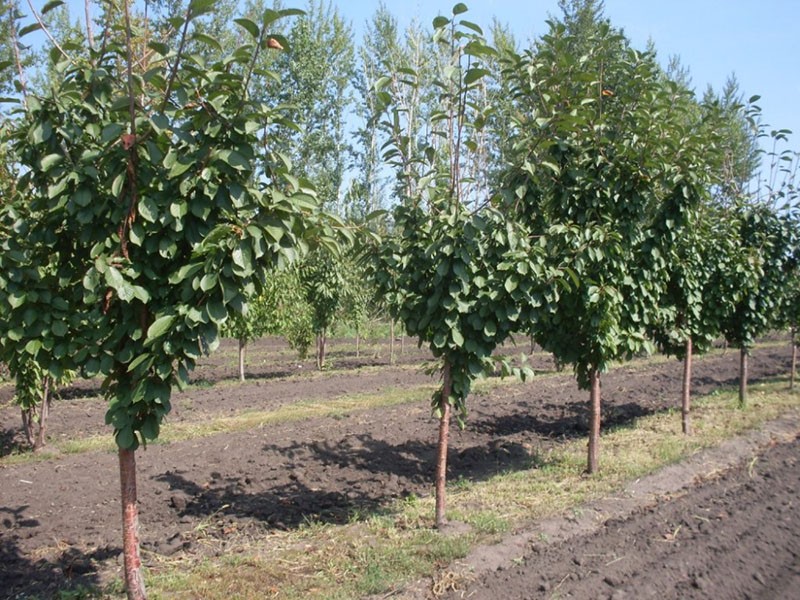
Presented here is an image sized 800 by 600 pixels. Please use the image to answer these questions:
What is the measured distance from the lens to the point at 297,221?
4.02 meters

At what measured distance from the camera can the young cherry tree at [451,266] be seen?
5.88 m

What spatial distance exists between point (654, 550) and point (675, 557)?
20 cm

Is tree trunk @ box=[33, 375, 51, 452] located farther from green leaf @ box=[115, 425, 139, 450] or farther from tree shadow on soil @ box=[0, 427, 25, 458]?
green leaf @ box=[115, 425, 139, 450]

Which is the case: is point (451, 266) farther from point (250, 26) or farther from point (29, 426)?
point (29, 426)

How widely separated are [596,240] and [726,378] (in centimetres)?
1293

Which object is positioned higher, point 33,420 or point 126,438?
point 126,438

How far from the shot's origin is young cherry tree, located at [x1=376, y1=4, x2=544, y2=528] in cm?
588

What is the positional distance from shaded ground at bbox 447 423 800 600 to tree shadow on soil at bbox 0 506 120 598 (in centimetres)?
291

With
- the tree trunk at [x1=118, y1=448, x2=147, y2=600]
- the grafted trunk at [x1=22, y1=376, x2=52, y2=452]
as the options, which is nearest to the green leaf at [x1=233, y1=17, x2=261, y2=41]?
the tree trunk at [x1=118, y1=448, x2=147, y2=600]

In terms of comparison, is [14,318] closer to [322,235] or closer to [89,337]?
[89,337]

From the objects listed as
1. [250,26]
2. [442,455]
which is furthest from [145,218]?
[442,455]

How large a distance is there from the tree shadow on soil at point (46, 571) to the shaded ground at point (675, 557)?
291 cm

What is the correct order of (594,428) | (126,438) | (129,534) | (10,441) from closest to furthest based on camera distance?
1. (126,438)
2. (129,534)
3. (594,428)
4. (10,441)

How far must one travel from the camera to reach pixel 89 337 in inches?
158
